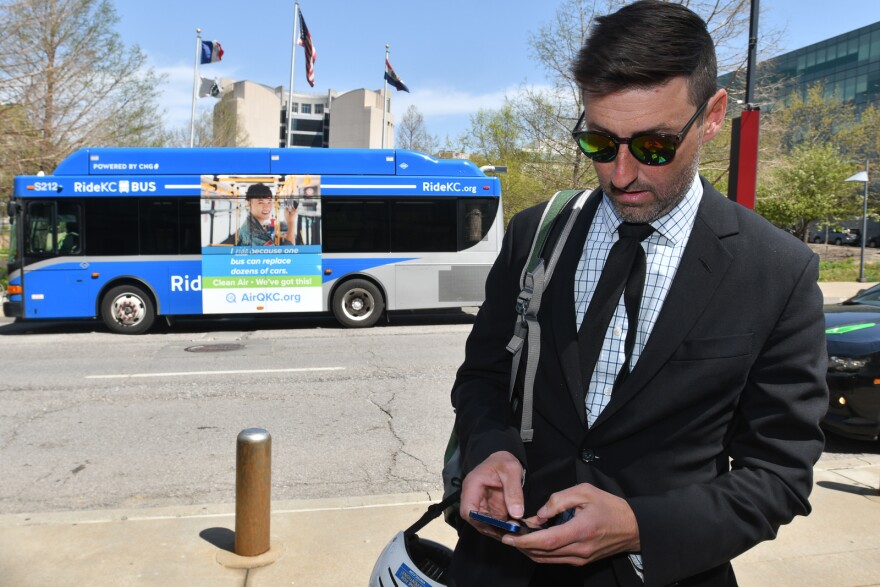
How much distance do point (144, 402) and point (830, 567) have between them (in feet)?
22.1

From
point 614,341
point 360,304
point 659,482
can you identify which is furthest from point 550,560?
point 360,304

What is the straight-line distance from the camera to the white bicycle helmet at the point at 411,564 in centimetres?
179

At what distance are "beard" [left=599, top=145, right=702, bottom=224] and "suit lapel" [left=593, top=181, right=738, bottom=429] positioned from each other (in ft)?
0.27

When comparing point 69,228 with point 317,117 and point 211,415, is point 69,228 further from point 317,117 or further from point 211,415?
point 317,117

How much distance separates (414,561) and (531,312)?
0.77 m

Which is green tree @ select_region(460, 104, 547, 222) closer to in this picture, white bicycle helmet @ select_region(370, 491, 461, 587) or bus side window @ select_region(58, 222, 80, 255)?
bus side window @ select_region(58, 222, 80, 255)

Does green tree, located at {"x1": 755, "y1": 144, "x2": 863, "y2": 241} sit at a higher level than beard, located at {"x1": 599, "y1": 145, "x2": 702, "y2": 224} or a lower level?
higher

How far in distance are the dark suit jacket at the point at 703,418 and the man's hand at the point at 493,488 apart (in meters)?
0.06

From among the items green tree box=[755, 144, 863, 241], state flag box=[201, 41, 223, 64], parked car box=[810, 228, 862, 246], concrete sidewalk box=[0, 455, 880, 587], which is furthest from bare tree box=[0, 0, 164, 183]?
parked car box=[810, 228, 862, 246]

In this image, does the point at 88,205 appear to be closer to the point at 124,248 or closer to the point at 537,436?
the point at 124,248

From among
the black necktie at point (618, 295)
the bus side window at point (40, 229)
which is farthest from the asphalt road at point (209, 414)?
the black necktie at point (618, 295)

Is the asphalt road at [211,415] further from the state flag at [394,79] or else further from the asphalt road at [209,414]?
the state flag at [394,79]

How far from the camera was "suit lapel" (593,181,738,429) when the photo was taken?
1.45 metres

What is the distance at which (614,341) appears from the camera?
5.06 feet
